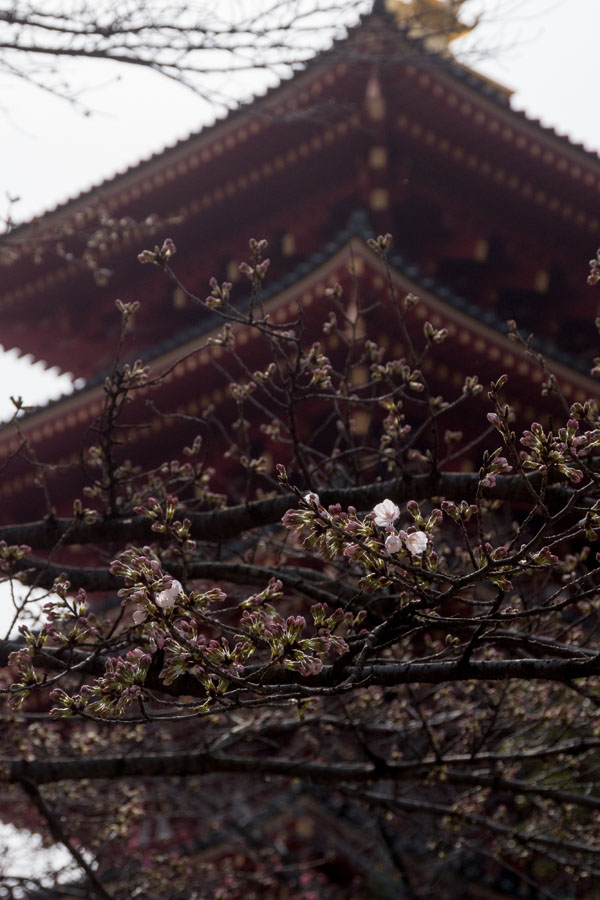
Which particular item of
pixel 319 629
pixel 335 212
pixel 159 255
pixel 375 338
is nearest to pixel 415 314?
pixel 375 338

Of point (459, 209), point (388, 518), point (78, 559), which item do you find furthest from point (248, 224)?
point (388, 518)

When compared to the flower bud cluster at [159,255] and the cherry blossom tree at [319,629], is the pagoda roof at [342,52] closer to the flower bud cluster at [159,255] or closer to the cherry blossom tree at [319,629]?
the cherry blossom tree at [319,629]

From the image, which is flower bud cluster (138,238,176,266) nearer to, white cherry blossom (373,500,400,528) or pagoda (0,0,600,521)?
white cherry blossom (373,500,400,528)

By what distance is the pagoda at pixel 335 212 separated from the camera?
7.75 meters

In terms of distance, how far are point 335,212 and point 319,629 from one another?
7.49m

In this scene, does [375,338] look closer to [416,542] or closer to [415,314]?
[415,314]

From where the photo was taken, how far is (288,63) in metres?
4.84

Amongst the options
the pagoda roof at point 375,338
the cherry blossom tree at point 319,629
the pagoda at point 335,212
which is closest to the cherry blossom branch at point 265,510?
the cherry blossom tree at point 319,629

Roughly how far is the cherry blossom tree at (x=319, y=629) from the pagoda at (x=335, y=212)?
25.3 inches

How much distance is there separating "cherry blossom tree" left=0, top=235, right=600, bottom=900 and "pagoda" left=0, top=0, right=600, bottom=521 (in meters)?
0.64

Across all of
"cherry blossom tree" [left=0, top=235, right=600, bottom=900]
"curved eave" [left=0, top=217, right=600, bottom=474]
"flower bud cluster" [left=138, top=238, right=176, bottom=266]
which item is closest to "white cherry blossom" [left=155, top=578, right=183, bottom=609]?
"cherry blossom tree" [left=0, top=235, right=600, bottom=900]

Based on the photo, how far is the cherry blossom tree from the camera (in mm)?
2223

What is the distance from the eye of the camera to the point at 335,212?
9.15 m

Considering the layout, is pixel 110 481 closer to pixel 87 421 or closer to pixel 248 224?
pixel 87 421
